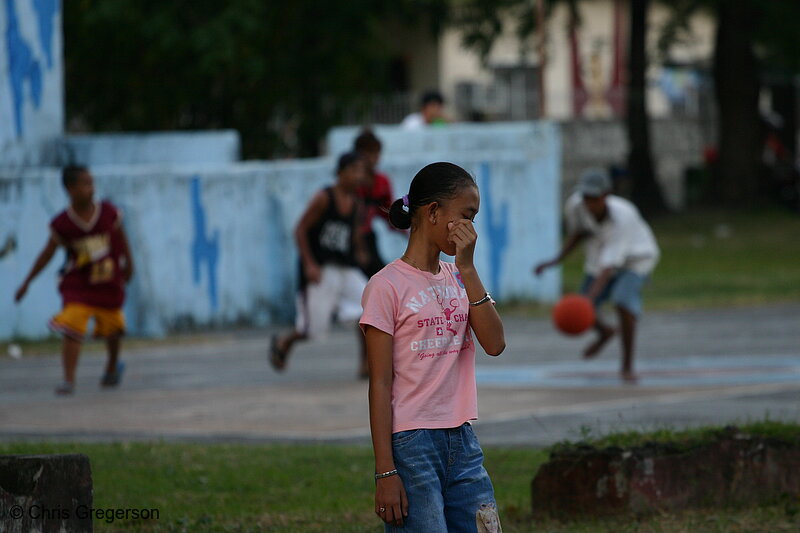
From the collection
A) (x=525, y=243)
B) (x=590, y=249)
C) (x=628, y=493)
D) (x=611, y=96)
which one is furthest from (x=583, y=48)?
(x=628, y=493)

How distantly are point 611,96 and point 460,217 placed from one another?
32.1 metres

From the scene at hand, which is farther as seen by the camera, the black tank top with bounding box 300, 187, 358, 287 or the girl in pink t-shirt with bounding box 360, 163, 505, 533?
the black tank top with bounding box 300, 187, 358, 287

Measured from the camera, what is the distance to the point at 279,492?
23.2ft

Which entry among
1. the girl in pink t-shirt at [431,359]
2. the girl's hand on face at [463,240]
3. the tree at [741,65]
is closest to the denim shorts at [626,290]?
the girl in pink t-shirt at [431,359]

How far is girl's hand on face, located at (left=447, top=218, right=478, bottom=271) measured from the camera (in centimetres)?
442

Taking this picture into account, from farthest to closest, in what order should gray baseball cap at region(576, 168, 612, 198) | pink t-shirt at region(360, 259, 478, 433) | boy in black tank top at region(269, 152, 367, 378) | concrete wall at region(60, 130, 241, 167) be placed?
concrete wall at region(60, 130, 241, 167), boy in black tank top at region(269, 152, 367, 378), gray baseball cap at region(576, 168, 612, 198), pink t-shirt at region(360, 259, 478, 433)

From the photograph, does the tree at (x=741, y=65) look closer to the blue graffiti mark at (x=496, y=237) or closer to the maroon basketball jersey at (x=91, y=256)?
the blue graffiti mark at (x=496, y=237)

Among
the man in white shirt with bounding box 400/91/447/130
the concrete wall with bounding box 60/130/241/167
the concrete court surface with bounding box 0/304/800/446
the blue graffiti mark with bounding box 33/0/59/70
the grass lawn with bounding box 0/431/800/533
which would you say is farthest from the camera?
the concrete wall with bounding box 60/130/241/167

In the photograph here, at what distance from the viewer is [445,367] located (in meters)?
4.53

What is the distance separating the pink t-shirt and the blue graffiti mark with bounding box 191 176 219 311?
446 inches

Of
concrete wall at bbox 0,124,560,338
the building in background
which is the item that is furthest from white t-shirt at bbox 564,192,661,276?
the building in background

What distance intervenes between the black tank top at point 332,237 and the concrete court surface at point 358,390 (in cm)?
97

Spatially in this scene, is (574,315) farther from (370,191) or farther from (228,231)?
(228,231)

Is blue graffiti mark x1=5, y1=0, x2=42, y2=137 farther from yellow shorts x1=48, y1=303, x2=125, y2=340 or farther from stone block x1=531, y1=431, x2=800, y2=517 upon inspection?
stone block x1=531, y1=431, x2=800, y2=517
